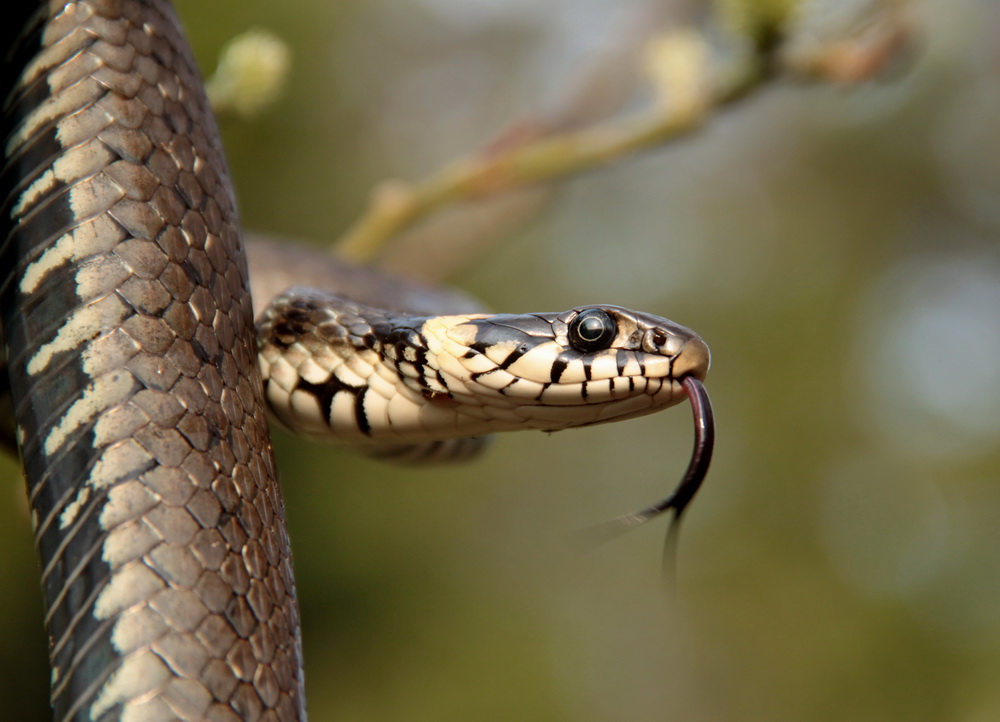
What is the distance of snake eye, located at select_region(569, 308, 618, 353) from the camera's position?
2.39m

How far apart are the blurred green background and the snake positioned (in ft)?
24.5

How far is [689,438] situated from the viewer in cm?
2288

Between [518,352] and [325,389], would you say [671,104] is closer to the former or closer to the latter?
[518,352]

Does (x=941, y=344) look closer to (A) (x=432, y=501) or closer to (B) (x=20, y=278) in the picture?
(A) (x=432, y=501)

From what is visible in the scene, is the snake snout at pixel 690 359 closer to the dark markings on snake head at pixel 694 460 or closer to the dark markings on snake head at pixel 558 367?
the dark markings on snake head at pixel 694 460

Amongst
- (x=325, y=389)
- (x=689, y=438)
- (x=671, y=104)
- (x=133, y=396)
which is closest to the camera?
(x=133, y=396)

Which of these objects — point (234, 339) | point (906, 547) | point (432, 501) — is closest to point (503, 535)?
point (432, 501)

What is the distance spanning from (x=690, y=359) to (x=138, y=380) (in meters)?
1.33

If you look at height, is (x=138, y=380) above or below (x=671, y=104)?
below

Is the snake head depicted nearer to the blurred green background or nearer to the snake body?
the snake body

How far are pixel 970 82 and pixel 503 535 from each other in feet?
45.1

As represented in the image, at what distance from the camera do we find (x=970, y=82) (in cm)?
1914

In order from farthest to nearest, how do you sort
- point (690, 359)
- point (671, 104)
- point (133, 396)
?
point (671, 104)
point (690, 359)
point (133, 396)

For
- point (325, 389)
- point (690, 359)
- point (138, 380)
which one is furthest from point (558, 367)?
point (138, 380)
